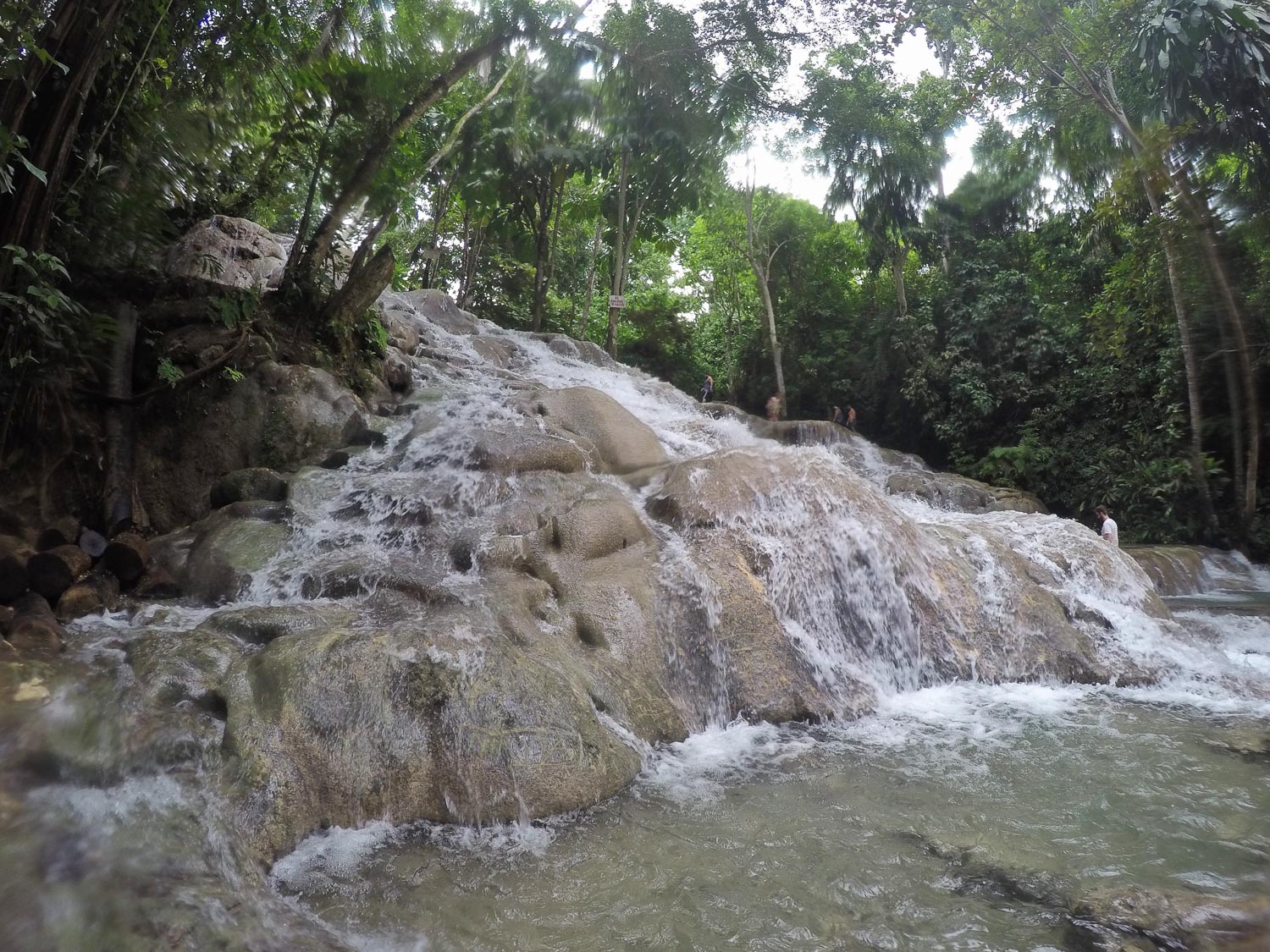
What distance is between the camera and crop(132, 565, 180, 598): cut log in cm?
588

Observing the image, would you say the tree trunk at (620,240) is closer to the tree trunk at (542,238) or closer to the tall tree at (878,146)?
the tree trunk at (542,238)

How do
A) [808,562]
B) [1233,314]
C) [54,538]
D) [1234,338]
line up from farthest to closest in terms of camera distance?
[1234,338] < [1233,314] < [808,562] < [54,538]

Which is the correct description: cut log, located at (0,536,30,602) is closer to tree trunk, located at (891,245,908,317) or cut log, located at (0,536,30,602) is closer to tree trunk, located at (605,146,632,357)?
tree trunk, located at (605,146,632,357)

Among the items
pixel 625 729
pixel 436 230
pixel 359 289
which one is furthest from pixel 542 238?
pixel 625 729

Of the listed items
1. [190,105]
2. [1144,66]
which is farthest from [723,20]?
[190,105]

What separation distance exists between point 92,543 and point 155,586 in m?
0.80

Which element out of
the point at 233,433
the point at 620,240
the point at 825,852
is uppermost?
the point at 620,240

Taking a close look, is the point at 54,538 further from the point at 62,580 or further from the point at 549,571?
the point at 549,571

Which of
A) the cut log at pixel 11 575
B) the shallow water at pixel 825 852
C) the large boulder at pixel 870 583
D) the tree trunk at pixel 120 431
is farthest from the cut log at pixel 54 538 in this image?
the large boulder at pixel 870 583

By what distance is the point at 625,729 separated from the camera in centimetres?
493

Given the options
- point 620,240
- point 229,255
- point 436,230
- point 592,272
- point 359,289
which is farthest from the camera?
point 592,272

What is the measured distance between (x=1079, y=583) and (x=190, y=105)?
9695mm

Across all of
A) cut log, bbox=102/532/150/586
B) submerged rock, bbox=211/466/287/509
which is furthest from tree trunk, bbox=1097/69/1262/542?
cut log, bbox=102/532/150/586

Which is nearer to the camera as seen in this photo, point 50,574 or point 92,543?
point 50,574
